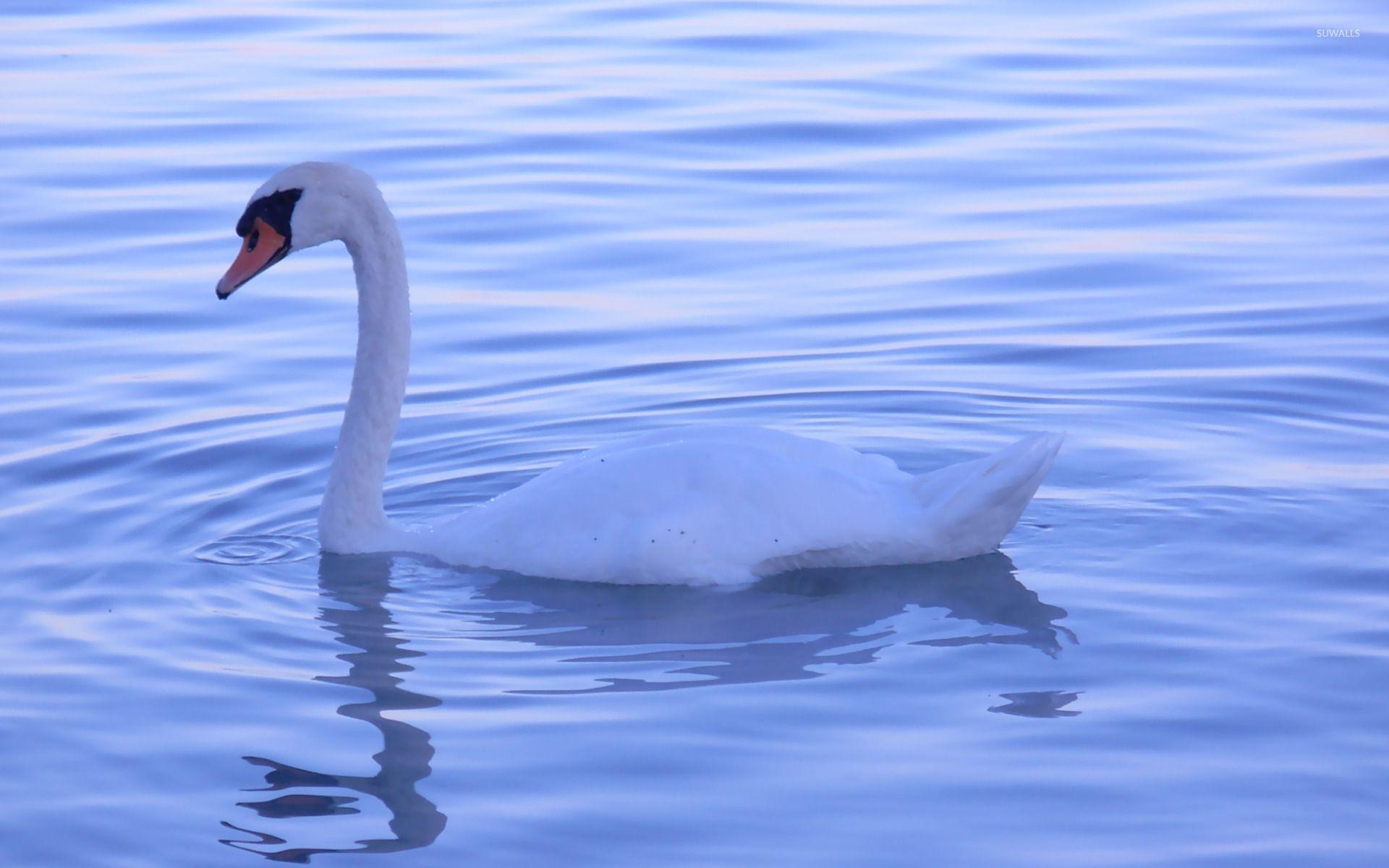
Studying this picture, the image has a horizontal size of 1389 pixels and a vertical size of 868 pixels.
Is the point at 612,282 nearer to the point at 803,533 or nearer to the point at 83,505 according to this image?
the point at 83,505

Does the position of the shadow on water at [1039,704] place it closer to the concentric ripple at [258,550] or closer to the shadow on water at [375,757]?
the shadow on water at [375,757]

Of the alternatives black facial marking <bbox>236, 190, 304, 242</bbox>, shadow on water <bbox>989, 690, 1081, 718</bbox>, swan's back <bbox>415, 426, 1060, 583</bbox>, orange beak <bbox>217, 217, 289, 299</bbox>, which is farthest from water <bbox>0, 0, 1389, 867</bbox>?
black facial marking <bbox>236, 190, 304, 242</bbox>

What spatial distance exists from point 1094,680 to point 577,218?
710 cm

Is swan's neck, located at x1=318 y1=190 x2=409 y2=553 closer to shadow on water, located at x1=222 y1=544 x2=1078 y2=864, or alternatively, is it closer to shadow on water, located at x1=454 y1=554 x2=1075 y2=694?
shadow on water, located at x1=222 y1=544 x2=1078 y2=864

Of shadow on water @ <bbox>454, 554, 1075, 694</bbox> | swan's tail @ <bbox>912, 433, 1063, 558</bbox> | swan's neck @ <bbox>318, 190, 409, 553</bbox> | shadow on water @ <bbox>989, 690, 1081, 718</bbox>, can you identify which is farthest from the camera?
swan's neck @ <bbox>318, 190, 409, 553</bbox>

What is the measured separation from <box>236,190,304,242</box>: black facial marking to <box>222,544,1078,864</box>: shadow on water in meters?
1.26

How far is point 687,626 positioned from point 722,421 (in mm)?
1739

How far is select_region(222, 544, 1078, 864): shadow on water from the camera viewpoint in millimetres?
6309

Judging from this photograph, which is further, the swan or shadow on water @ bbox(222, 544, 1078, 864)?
the swan

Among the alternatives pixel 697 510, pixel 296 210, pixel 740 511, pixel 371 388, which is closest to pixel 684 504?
pixel 697 510

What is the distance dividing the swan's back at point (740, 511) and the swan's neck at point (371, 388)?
63 cm

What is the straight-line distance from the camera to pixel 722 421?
8.59m

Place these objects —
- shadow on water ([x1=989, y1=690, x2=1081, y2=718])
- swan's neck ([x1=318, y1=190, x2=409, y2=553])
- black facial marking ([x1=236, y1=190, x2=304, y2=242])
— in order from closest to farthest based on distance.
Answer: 1. shadow on water ([x1=989, y1=690, x2=1081, y2=718])
2. black facial marking ([x1=236, y1=190, x2=304, y2=242])
3. swan's neck ([x1=318, y1=190, x2=409, y2=553])

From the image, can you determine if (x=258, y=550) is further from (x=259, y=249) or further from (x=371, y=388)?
(x=259, y=249)
